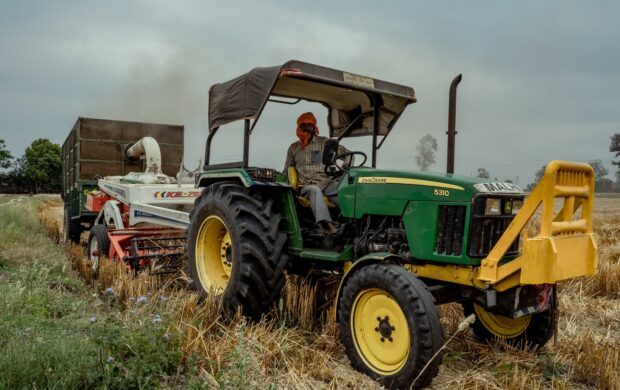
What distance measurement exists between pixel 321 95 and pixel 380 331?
2832 millimetres

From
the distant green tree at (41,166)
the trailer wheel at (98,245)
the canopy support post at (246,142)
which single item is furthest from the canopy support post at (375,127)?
the distant green tree at (41,166)

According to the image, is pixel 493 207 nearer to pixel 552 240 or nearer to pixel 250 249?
pixel 552 240

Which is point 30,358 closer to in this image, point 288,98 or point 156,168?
point 288,98

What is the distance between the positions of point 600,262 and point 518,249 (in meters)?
3.53

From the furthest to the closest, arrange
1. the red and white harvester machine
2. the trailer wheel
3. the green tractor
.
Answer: the trailer wheel < the red and white harvester machine < the green tractor

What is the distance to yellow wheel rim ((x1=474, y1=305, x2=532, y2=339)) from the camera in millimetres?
4293

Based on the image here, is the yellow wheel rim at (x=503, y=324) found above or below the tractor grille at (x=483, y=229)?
below

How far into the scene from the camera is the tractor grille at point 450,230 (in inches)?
148

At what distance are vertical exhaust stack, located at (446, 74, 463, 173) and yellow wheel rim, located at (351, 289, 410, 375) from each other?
1433mm

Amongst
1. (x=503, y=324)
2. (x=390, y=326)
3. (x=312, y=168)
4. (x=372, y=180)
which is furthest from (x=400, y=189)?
(x=503, y=324)

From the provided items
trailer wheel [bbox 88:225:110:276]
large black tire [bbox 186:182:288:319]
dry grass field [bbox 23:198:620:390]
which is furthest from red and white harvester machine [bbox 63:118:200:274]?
large black tire [bbox 186:182:288:319]

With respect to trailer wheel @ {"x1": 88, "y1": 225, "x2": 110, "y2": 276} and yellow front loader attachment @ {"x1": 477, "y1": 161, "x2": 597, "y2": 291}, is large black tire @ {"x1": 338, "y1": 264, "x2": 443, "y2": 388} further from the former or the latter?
trailer wheel @ {"x1": 88, "y1": 225, "x2": 110, "y2": 276}

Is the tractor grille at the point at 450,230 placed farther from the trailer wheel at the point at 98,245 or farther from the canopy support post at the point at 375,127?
the trailer wheel at the point at 98,245

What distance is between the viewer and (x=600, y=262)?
694 centimetres
